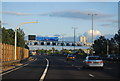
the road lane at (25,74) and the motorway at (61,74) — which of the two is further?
the road lane at (25,74)

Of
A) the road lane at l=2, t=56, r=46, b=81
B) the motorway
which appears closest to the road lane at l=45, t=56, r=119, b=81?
the motorway

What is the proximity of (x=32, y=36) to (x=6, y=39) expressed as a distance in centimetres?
1525

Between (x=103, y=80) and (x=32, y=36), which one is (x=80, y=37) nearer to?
(x=32, y=36)

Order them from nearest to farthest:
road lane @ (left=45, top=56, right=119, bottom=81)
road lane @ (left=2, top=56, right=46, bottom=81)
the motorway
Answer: the motorway
road lane @ (left=2, top=56, right=46, bottom=81)
road lane @ (left=45, top=56, right=119, bottom=81)

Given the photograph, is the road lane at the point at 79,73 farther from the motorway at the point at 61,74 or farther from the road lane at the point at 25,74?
the road lane at the point at 25,74

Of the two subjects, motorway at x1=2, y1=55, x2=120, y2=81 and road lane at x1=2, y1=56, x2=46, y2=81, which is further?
road lane at x1=2, y1=56, x2=46, y2=81

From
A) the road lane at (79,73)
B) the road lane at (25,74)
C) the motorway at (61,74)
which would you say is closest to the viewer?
the motorway at (61,74)

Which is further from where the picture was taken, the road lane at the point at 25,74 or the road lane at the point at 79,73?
the road lane at the point at 79,73

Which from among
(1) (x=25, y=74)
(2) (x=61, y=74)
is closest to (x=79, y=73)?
(2) (x=61, y=74)

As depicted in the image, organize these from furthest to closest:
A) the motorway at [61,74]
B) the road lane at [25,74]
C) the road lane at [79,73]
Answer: the road lane at [79,73] < the road lane at [25,74] < the motorway at [61,74]

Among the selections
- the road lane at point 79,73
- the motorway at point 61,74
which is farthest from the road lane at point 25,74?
the road lane at point 79,73

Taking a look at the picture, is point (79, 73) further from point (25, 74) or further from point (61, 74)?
point (25, 74)

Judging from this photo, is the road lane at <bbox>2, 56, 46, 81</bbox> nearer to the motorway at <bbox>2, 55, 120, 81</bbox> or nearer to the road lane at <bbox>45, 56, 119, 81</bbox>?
the motorway at <bbox>2, 55, 120, 81</bbox>

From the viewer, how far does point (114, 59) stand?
226 ft
